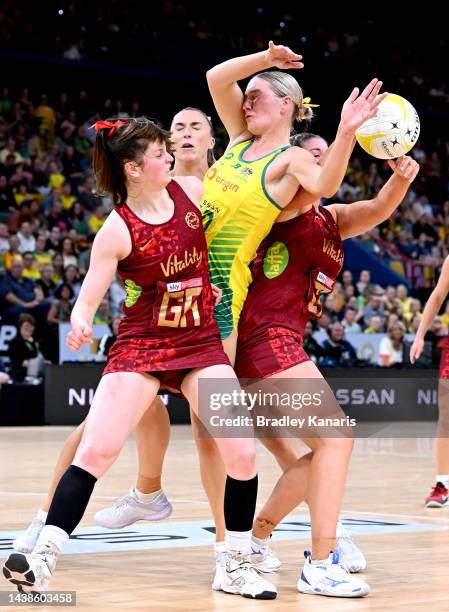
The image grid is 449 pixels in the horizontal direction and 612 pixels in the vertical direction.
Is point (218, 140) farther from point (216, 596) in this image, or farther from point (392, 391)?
point (216, 596)

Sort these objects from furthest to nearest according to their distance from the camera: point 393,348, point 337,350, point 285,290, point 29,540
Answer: point 393,348 < point 337,350 < point 29,540 < point 285,290

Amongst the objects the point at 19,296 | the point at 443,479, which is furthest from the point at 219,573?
the point at 19,296

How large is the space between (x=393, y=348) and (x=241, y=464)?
12.9 m

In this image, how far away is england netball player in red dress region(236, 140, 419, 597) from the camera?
498 centimetres

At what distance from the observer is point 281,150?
5281 millimetres

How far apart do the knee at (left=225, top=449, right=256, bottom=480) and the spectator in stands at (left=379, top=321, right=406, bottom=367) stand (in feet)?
41.8

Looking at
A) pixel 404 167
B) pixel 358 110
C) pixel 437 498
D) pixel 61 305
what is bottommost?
pixel 61 305

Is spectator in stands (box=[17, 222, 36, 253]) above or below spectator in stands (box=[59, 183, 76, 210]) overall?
below

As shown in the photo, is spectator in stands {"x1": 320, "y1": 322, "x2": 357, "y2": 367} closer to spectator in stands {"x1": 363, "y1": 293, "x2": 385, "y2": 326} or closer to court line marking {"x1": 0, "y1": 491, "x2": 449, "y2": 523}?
spectator in stands {"x1": 363, "y1": 293, "x2": 385, "y2": 326}

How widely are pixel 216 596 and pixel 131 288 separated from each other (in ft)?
4.42

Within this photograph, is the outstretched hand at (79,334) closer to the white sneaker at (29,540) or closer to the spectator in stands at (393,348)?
the white sneaker at (29,540)

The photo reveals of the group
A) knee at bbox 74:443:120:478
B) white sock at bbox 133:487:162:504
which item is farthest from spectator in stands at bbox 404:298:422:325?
knee at bbox 74:443:120:478

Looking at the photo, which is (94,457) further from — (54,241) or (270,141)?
(54,241)

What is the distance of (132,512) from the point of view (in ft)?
19.8
